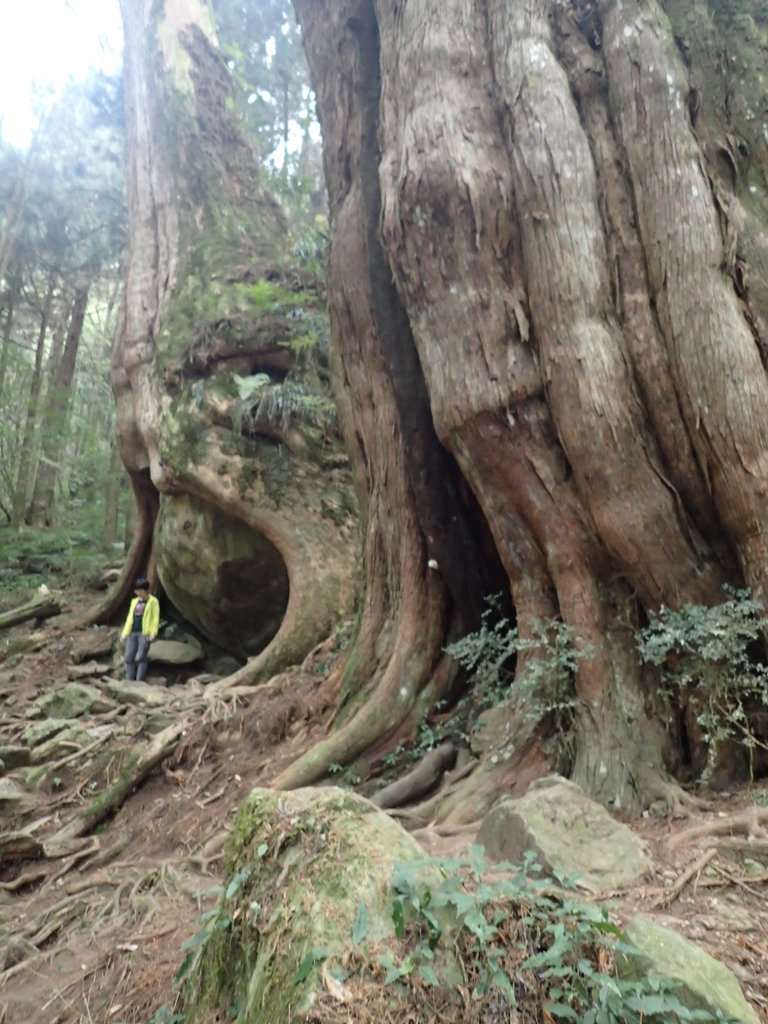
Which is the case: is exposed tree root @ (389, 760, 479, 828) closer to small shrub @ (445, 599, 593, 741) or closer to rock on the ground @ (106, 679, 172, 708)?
small shrub @ (445, 599, 593, 741)

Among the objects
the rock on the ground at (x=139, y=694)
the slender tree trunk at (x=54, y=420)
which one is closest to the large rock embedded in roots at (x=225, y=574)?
the rock on the ground at (x=139, y=694)

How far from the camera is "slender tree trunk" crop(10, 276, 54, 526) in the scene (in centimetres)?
1571

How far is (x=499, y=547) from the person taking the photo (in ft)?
16.2

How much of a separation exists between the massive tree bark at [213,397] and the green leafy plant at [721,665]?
4.94 metres

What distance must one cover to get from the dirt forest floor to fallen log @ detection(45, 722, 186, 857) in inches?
1.3

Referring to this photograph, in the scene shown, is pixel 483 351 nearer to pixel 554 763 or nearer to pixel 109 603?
pixel 554 763

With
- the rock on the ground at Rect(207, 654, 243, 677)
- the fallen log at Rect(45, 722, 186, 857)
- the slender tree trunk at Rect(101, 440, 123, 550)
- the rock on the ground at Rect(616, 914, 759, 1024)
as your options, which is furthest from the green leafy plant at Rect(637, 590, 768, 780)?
the slender tree trunk at Rect(101, 440, 123, 550)

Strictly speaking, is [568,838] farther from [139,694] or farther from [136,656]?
[136,656]

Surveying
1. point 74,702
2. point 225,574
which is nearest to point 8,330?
point 225,574

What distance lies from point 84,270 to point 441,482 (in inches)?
538

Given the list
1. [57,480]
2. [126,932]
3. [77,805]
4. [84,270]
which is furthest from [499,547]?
[57,480]

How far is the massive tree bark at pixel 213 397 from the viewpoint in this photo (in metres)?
8.96

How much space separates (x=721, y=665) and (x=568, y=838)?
1.39m

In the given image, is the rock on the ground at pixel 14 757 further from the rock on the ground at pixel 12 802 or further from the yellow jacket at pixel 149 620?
the yellow jacket at pixel 149 620
